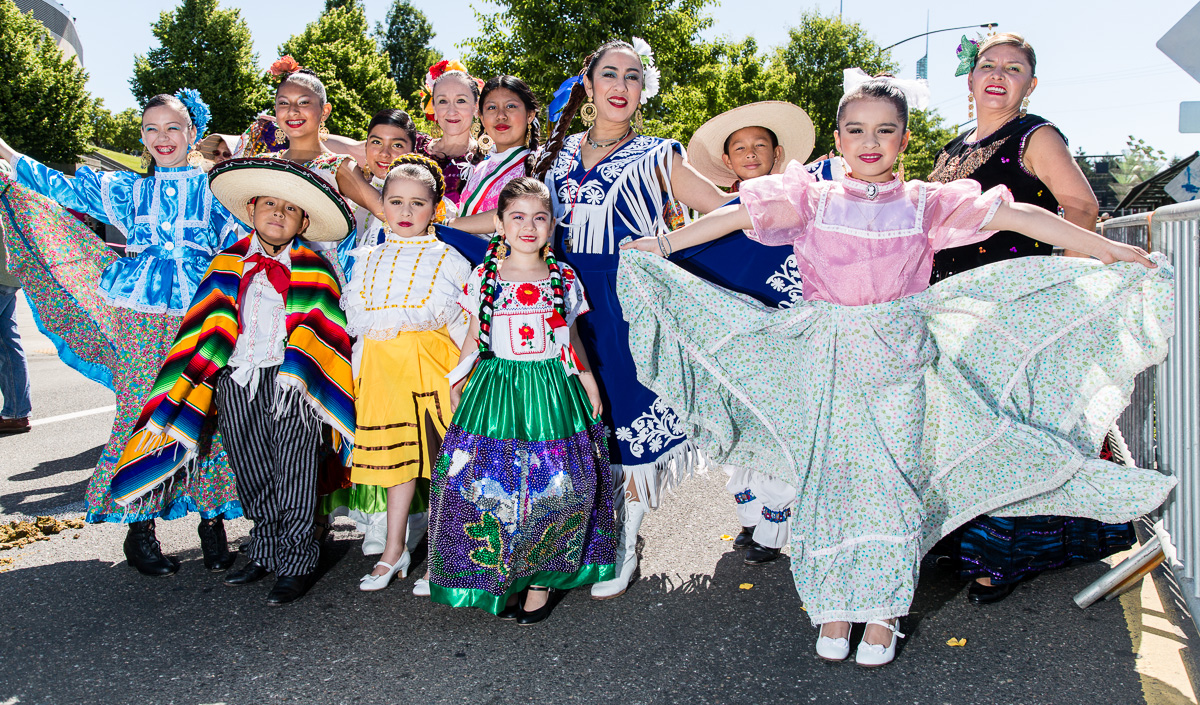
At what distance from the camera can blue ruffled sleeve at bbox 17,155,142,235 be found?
3.92 m

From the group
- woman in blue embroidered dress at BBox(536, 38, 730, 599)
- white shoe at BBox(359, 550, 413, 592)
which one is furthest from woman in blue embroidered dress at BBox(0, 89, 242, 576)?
woman in blue embroidered dress at BBox(536, 38, 730, 599)

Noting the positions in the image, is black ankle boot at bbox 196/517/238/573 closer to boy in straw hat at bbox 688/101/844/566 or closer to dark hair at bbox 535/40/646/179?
dark hair at bbox 535/40/646/179

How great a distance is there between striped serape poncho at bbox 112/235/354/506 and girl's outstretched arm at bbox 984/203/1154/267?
268 cm

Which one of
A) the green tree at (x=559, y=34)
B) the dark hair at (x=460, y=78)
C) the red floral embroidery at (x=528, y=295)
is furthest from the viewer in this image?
the green tree at (x=559, y=34)

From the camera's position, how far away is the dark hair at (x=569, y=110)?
3.66m

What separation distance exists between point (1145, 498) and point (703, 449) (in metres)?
1.56

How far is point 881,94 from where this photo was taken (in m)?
2.92

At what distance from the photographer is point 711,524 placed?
4539mm

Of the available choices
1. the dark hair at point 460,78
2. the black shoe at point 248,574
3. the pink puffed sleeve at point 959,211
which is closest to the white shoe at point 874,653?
the pink puffed sleeve at point 959,211

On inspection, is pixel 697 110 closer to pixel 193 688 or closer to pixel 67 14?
Result: pixel 193 688

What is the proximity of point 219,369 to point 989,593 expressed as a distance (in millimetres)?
3371

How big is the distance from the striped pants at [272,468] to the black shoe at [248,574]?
126mm

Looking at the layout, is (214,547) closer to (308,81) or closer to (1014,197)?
(308,81)

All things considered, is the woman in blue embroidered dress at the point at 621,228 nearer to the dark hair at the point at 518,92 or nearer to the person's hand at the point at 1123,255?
the dark hair at the point at 518,92
